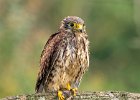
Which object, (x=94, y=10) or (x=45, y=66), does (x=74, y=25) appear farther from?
(x=94, y=10)

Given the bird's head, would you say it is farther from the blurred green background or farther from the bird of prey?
the blurred green background

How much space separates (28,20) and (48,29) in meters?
3.30

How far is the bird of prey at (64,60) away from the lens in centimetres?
1127

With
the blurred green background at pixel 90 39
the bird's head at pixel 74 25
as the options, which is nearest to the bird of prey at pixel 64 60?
the bird's head at pixel 74 25

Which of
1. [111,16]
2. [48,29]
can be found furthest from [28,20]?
[111,16]

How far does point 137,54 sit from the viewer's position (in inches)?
786

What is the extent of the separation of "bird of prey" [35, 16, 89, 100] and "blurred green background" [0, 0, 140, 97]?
8.93 feet

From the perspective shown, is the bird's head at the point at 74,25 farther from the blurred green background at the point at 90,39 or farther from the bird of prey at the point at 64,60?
the blurred green background at the point at 90,39

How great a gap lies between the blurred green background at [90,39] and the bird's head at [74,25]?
263cm

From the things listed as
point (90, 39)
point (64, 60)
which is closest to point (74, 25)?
point (64, 60)

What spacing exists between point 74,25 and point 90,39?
8966mm

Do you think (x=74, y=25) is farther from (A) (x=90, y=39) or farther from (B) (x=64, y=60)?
(A) (x=90, y=39)

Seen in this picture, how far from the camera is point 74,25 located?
11.4 m

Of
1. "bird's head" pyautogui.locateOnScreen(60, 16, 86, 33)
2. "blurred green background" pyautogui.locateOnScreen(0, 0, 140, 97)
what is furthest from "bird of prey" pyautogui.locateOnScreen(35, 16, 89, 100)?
"blurred green background" pyautogui.locateOnScreen(0, 0, 140, 97)
